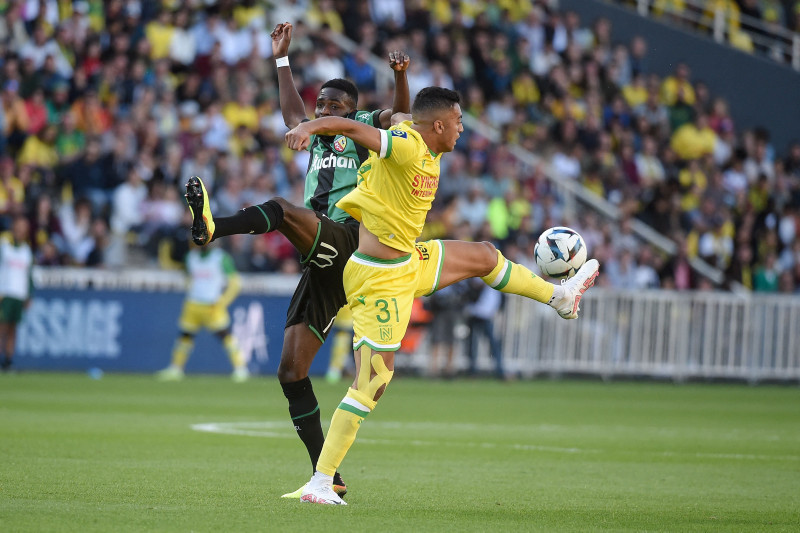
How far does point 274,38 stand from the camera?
845cm

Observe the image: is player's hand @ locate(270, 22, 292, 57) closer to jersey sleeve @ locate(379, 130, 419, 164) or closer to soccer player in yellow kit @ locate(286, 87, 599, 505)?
soccer player in yellow kit @ locate(286, 87, 599, 505)

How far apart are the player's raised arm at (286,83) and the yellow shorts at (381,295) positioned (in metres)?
1.27

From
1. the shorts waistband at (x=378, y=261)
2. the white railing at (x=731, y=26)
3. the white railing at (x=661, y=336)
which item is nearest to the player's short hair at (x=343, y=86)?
the shorts waistband at (x=378, y=261)

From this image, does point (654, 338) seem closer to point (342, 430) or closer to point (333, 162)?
point (333, 162)

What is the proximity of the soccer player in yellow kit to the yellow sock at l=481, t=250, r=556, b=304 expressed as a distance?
43 cm

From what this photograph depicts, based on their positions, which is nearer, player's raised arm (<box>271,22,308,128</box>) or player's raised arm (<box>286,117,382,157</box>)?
player's raised arm (<box>286,117,382,157</box>)

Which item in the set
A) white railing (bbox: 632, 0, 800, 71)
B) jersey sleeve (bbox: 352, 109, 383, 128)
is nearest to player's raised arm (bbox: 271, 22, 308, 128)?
jersey sleeve (bbox: 352, 109, 383, 128)

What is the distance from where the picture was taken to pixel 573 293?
8.11 m

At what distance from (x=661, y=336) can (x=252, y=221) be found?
54.0ft

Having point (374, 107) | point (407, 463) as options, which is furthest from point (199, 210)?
point (374, 107)

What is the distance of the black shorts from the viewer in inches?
307

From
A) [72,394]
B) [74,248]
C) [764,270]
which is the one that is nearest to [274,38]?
[72,394]

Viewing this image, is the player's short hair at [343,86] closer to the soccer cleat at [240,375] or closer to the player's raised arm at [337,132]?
the player's raised arm at [337,132]

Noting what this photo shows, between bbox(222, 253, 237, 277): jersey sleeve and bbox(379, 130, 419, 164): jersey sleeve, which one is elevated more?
bbox(379, 130, 419, 164): jersey sleeve
